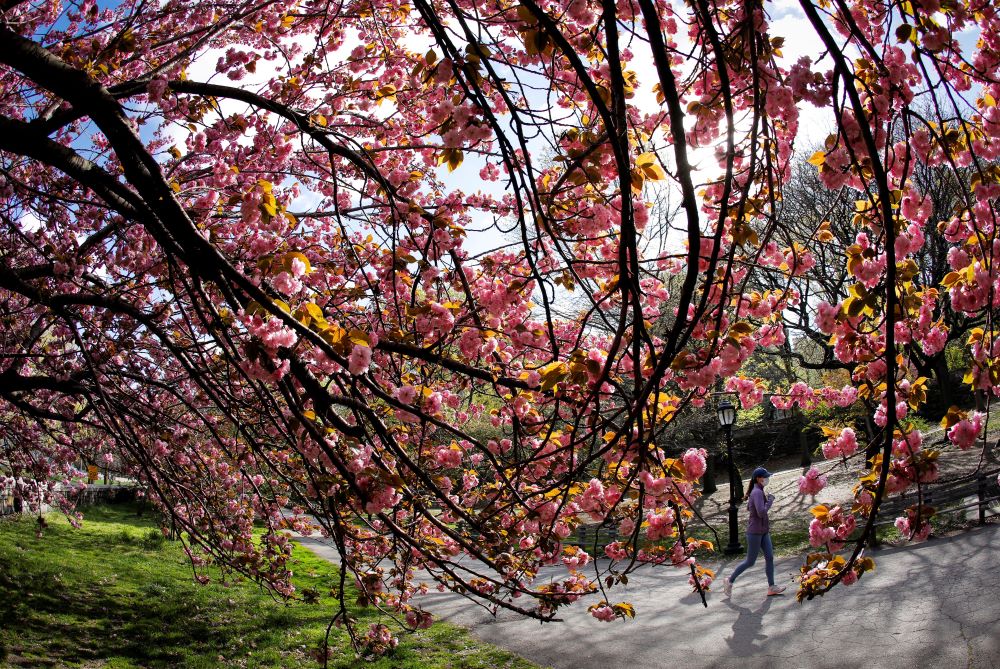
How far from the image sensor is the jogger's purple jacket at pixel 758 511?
8445mm

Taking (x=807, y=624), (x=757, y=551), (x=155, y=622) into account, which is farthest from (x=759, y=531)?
(x=155, y=622)

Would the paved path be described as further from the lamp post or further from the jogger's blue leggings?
the lamp post

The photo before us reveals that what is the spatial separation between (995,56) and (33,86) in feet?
21.9

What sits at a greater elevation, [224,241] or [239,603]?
[224,241]

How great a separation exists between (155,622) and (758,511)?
759 cm

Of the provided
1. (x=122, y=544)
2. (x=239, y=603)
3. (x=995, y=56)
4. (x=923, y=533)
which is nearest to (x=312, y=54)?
(x=995, y=56)

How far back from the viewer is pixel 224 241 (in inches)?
208

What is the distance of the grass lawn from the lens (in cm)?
707

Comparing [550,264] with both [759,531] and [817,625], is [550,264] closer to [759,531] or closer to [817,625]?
[817,625]

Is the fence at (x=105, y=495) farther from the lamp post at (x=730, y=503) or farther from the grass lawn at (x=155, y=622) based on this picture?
the lamp post at (x=730, y=503)

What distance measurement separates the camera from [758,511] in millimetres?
8531

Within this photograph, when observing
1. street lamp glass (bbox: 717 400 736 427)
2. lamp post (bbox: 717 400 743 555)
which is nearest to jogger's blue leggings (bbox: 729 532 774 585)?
lamp post (bbox: 717 400 743 555)

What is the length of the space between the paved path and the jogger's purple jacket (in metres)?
0.81

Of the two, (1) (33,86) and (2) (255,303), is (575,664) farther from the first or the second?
(1) (33,86)
